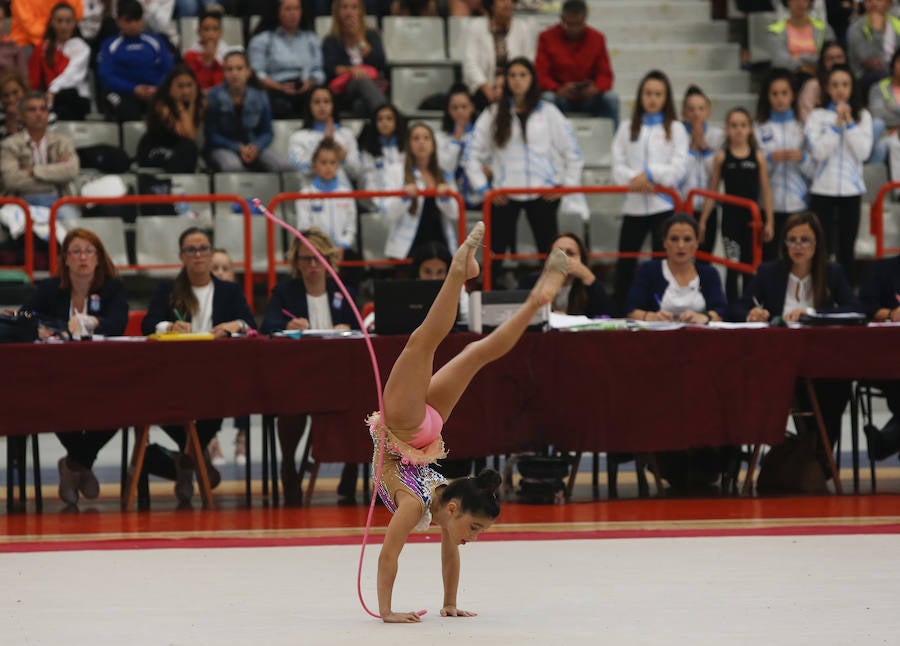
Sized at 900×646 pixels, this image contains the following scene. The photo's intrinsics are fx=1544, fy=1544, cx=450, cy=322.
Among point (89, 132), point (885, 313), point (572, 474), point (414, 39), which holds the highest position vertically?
point (414, 39)

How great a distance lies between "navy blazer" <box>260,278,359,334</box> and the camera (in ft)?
26.9

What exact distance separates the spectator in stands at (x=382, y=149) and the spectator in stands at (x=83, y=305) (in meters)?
2.95

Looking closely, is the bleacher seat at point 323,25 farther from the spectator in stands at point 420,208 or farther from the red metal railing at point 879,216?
the red metal railing at point 879,216

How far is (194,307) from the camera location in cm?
819

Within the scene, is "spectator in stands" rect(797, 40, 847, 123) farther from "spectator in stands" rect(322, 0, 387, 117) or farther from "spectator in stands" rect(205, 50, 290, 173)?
"spectator in stands" rect(205, 50, 290, 173)

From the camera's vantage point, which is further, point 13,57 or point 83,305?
point 13,57

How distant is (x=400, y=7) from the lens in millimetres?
12703

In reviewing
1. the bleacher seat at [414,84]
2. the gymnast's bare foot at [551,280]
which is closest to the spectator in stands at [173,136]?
the bleacher seat at [414,84]

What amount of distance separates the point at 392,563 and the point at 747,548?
1976 mm

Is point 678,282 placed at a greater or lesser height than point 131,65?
lesser

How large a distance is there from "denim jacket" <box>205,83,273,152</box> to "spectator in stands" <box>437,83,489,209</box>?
4.22ft

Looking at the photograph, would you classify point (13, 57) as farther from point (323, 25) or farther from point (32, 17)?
point (323, 25)

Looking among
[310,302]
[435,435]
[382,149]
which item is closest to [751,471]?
[310,302]

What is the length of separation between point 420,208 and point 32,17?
12.3 ft
